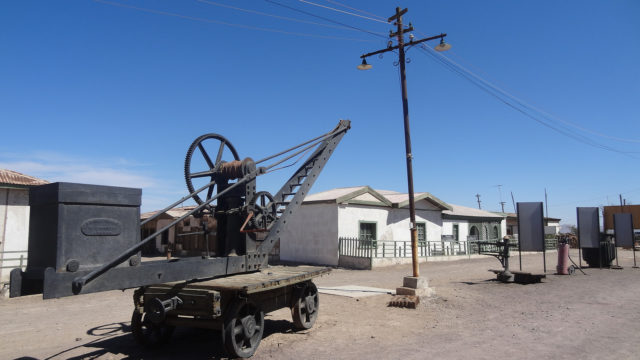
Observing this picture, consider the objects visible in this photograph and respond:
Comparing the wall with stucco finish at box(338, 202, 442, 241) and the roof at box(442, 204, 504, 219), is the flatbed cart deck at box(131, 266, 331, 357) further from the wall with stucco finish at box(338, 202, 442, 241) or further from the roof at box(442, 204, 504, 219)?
the roof at box(442, 204, 504, 219)

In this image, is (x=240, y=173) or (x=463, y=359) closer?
(x=463, y=359)

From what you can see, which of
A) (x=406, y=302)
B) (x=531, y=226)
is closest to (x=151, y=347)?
(x=406, y=302)

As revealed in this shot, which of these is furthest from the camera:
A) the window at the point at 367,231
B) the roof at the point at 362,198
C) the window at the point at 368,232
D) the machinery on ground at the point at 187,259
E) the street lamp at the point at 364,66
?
the window at the point at 367,231

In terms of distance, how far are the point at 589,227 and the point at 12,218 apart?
2241 centimetres

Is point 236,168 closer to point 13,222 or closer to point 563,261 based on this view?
point 13,222

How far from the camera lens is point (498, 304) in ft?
34.6

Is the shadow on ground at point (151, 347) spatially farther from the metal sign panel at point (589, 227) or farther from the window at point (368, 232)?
the metal sign panel at point (589, 227)

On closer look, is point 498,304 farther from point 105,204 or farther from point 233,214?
point 105,204

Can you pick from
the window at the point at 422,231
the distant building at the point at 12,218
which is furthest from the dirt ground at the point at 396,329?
the window at the point at 422,231

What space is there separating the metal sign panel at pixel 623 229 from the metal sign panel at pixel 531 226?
666 centimetres

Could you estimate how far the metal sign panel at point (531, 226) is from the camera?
15.5 meters

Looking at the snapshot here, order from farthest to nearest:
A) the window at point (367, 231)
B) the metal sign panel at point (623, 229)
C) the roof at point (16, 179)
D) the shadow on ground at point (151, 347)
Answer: the window at point (367, 231)
the metal sign panel at point (623, 229)
the roof at point (16, 179)
the shadow on ground at point (151, 347)

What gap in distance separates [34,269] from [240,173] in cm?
354

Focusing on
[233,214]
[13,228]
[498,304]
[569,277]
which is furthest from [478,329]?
[13,228]
